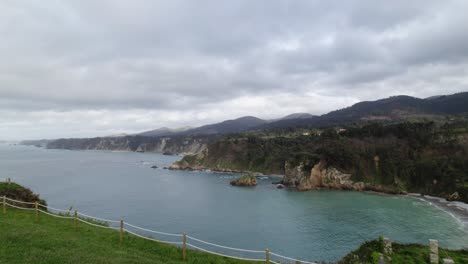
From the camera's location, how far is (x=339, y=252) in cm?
4369

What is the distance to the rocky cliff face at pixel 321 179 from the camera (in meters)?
102

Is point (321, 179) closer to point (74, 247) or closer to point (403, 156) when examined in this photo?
point (403, 156)

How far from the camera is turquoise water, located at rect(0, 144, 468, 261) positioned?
Answer: 4991cm

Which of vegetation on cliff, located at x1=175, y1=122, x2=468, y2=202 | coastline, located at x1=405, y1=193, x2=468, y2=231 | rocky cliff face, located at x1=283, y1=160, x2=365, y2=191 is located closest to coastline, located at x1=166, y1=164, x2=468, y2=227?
coastline, located at x1=405, y1=193, x2=468, y2=231

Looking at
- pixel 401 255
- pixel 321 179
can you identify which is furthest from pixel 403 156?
pixel 401 255

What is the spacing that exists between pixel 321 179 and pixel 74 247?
94.8m

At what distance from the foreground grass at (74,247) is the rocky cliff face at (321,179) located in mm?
83544

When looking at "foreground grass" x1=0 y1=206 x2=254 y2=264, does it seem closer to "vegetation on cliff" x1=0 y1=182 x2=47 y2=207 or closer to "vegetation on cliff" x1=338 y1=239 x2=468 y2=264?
"vegetation on cliff" x1=338 y1=239 x2=468 y2=264

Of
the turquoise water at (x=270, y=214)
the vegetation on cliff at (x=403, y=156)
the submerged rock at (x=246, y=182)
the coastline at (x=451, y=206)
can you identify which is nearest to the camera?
the turquoise water at (x=270, y=214)

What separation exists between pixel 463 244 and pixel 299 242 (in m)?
21.8

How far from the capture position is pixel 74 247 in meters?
18.3

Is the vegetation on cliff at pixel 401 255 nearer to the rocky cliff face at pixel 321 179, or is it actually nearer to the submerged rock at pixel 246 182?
the rocky cliff face at pixel 321 179

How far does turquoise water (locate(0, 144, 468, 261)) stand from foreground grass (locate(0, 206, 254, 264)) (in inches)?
1013

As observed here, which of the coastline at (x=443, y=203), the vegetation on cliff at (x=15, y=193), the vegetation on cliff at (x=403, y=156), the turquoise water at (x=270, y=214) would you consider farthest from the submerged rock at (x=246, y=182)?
the vegetation on cliff at (x=15, y=193)
